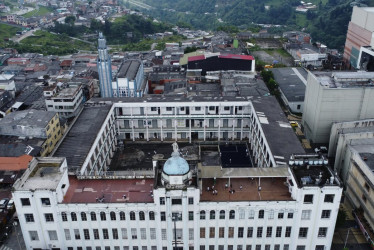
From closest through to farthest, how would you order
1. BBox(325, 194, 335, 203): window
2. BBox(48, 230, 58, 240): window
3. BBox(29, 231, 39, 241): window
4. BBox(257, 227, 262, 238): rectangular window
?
BBox(325, 194, 335, 203): window, BBox(257, 227, 262, 238): rectangular window, BBox(48, 230, 58, 240): window, BBox(29, 231, 39, 241): window

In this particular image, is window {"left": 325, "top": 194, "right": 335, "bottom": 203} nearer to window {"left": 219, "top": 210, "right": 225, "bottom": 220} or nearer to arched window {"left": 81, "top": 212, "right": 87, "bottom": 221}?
window {"left": 219, "top": 210, "right": 225, "bottom": 220}

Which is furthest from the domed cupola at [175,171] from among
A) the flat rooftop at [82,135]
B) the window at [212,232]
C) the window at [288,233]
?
the flat rooftop at [82,135]

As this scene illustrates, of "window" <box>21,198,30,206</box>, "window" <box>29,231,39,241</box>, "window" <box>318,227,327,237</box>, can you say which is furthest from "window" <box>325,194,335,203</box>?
"window" <box>29,231,39,241</box>

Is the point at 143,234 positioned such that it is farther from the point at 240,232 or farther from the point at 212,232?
the point at 240,232

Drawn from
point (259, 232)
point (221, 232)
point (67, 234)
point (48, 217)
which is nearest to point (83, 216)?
point (67, 234)

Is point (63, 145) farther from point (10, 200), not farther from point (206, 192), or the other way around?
point (206, 192)

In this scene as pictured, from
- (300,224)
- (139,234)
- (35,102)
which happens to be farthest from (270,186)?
(35,102)
